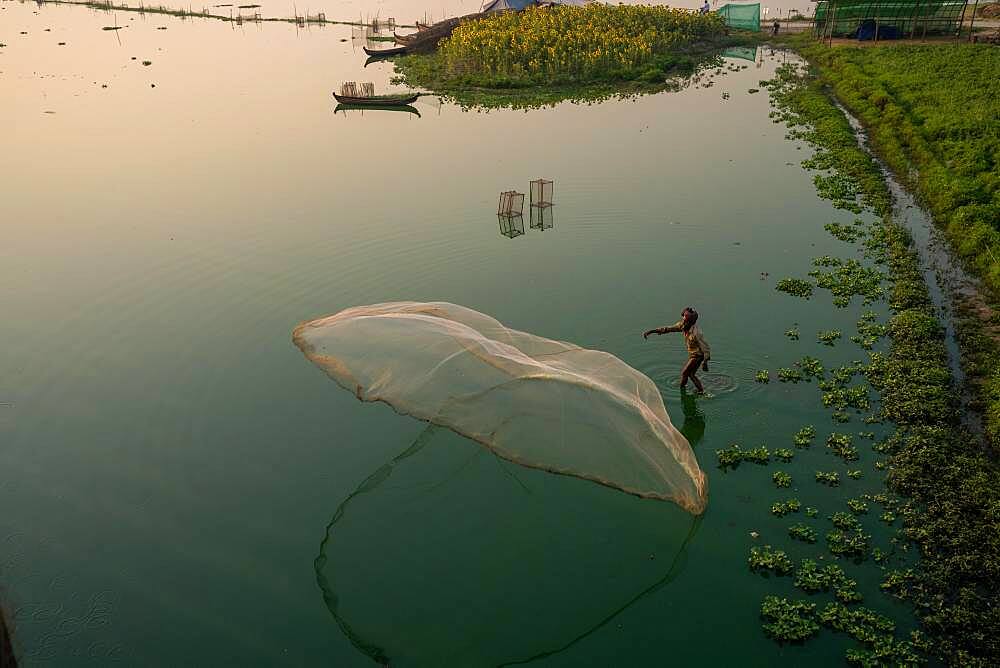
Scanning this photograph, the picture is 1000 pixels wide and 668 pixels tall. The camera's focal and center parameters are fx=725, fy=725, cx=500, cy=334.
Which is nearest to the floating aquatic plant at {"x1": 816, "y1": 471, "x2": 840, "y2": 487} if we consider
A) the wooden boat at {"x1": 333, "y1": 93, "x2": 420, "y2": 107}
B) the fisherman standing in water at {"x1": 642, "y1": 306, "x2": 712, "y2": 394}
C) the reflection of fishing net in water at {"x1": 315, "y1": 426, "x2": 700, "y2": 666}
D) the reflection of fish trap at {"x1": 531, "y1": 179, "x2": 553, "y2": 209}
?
the reflection of fishing net in water at {"x1": 315, "y1": 426, "x2": 700, "y2": 666}

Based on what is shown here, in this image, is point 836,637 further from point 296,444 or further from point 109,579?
point 109,579

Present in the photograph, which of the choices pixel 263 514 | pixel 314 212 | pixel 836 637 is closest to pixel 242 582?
pixel 263 514

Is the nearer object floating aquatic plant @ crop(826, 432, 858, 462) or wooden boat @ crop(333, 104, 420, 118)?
floating aquatic plant @ crop(826, 432, 858, 462)

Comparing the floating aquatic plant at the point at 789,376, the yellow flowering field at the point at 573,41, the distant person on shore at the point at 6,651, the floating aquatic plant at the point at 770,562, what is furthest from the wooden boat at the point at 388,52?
the floating aquatic plant at the point at 770,562

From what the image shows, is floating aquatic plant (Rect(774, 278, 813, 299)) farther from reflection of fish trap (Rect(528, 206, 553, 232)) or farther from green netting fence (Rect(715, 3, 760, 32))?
green netting fence (Rect(715, 3, 760, 32))

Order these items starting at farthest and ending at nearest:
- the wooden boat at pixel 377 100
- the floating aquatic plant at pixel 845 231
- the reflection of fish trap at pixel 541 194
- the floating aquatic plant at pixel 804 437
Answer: the wooden boat at pixel 377 100, the reflection of fish trap at pixel 541 194, the floating aquatic plant at pixel 845 231, the floating aquatic plant at pixel 804 437

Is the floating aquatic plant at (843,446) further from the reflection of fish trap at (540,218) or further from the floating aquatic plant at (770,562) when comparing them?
the reflection of fish trap at (540,218)
